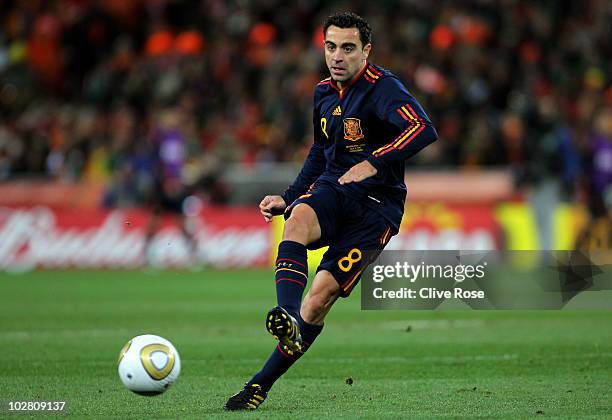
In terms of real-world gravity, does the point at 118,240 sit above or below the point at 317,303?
below

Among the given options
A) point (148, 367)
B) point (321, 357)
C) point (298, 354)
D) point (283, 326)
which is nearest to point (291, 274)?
point (298, 354)

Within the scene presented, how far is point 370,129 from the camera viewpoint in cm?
676

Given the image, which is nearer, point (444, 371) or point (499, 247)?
point (444, 371)

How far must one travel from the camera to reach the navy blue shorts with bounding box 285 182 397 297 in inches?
259

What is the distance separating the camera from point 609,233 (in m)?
17.8

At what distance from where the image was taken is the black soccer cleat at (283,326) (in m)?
5.81

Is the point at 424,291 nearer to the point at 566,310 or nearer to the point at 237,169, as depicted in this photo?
the point at 566,310

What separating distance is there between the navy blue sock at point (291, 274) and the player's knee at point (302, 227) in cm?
4

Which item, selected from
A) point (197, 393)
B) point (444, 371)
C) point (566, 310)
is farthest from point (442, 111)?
point (197, 393)

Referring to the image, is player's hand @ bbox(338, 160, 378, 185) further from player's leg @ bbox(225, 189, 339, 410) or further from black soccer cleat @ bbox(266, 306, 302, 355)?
black soccer cleat @ bbox(266, 306, 302, 355)

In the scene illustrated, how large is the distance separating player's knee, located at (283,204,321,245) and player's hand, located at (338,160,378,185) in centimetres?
25

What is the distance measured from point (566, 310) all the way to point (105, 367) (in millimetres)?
6273
